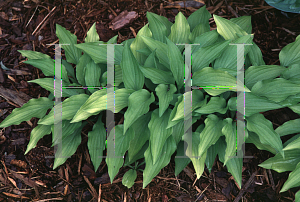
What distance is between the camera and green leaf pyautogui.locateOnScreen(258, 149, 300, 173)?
214 cm

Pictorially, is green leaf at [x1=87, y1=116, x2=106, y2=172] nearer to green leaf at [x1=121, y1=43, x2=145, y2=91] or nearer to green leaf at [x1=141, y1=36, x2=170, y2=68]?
green leaf at [x1=121, y1=43, x2=145, y2=91]

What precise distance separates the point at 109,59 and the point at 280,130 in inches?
68.5

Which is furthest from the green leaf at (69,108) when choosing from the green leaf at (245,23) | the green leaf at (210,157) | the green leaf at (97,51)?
the green leaf at (245,23)

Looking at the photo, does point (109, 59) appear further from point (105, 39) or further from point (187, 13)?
point (187, 13)

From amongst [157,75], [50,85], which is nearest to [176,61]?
[157,75]

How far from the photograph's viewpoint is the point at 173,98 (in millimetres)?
2102

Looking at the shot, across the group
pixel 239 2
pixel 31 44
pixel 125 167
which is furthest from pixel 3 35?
pixel 239 2

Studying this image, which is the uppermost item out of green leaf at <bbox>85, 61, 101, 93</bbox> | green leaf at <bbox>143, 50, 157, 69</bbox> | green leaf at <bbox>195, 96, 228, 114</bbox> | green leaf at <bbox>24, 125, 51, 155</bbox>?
green leaf at <bbox>143, 50, 157, 69</bbox>

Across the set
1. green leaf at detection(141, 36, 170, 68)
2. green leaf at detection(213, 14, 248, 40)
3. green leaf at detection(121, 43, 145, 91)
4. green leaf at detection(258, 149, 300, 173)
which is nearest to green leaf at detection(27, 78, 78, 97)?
green leaf at detection(121, 43, 145, 91)

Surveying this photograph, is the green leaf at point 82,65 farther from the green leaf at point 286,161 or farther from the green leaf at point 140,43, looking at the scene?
the green leaf at point 286,161

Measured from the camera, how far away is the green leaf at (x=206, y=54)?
6.52 feet

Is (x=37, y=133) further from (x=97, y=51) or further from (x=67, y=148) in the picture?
(x=97, y=51)

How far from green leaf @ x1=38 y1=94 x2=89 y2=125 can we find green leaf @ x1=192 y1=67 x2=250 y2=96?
1067mm

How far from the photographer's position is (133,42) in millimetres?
2234
